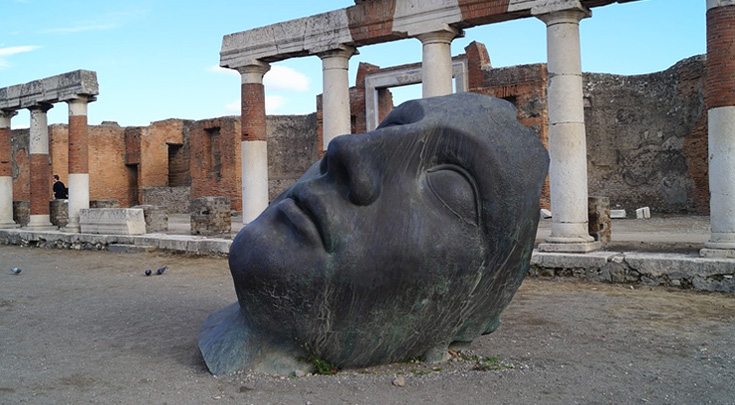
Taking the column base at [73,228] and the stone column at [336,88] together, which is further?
the column base at [73,228]

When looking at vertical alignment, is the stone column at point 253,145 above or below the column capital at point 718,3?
below

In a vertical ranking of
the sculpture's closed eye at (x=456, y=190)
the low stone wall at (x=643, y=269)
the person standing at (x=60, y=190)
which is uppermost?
the person standing at (x=60, y=190)

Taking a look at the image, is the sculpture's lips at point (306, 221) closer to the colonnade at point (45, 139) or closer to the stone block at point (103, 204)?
the colonnade at point (45, 139)

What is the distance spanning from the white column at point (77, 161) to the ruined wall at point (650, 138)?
14290 mm

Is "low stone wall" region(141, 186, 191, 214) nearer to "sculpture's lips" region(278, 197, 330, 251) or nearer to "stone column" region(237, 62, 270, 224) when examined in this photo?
"stone column" region(237, 62, 270, 224)

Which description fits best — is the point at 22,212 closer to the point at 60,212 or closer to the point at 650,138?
the point at 60,212

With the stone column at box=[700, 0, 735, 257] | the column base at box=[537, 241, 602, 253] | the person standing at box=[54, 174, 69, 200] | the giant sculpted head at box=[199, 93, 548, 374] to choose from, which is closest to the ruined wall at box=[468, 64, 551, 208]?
the column base at box=[537, 241, 602, 253]

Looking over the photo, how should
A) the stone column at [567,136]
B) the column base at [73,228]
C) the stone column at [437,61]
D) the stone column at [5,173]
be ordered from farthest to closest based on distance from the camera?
the stone column at [5,173], the column base at [73,228], the stone column at [437,61], the stone column at [567,136]

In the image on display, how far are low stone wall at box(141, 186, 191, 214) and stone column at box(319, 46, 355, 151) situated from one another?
16.2 meters

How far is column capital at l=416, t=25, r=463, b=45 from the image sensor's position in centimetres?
944

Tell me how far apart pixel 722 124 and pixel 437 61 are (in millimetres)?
4080

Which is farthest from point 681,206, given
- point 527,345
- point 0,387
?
point 0,387

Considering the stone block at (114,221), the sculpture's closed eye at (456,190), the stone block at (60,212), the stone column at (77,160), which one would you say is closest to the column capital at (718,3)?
the sculpture's closed eye at (456,190)

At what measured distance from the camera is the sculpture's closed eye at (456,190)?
346cm
